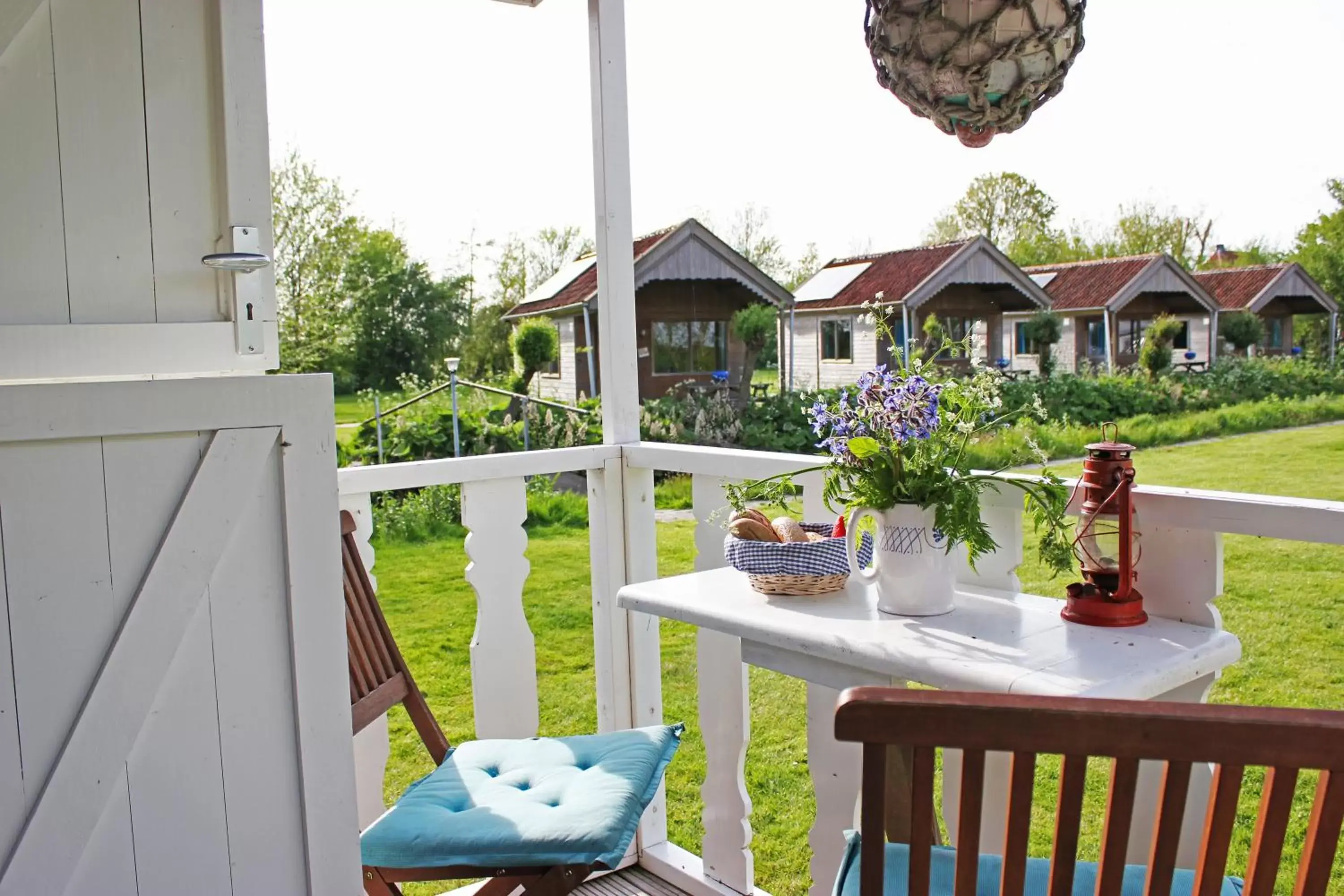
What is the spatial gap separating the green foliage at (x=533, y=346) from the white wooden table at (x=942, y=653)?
197cm

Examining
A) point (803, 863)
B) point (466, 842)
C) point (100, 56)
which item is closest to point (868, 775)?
point (466, 842)

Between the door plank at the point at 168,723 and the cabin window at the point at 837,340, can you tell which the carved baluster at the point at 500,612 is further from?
the cabin window at the point at 837,340

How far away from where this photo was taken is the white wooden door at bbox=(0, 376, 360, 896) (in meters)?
1.12

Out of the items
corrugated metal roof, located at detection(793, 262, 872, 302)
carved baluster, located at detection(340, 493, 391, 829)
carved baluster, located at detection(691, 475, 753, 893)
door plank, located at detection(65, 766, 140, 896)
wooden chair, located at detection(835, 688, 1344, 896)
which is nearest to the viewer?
wooden chair, located at detection(835, 688, 1344, 896)

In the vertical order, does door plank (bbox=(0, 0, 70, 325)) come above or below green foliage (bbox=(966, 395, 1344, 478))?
above

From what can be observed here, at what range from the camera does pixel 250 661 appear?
4.07ft

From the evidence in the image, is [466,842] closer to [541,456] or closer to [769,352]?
[541,456]

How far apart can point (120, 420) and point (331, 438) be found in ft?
0.75

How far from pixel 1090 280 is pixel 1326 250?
50cm

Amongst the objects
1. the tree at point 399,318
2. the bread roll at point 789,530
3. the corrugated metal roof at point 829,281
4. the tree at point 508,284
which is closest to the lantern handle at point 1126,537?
the bread roll at point 789,530

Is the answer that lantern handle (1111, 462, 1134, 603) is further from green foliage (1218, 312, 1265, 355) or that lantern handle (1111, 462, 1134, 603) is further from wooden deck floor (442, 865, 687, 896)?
wooden deck floor (442, 865, 687, 896)

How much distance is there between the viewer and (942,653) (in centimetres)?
123

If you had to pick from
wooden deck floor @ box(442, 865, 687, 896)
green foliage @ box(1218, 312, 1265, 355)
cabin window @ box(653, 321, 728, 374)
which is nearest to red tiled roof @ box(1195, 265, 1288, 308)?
green foliage @ box(1218, 312, 1265, 355)

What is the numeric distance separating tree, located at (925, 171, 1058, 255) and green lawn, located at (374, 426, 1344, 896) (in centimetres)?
85
